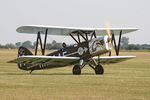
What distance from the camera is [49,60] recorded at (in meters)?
21.6

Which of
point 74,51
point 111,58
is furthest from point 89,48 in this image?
point 111,58

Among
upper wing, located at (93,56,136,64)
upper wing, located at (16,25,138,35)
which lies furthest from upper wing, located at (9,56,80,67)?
upper wing, located at (93,56,136,64)

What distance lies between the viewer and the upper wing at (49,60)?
2078 cm

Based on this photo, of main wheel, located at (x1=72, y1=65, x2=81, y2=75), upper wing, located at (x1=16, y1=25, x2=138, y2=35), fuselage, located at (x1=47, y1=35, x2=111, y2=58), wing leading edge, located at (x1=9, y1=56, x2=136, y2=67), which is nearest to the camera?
wing leading edge, located at (x1=9, y1=56, x2=136, y2=67)

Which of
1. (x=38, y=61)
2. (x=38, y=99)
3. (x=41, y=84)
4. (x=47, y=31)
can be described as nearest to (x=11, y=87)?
(x=41, y=84)

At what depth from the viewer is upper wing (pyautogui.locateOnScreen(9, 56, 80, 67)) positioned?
20781 millimetres

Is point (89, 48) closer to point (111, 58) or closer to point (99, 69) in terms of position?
point (99, 69)

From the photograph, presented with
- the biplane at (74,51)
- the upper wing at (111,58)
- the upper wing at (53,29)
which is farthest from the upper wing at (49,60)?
the upper wing at (111,58)

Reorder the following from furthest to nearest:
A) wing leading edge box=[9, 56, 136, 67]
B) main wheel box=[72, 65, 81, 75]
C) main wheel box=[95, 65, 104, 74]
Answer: main wheel box=[95, 65, 104, 74] < main wheel box=[72, 65, 81, 75] < wing leading edge box=[9, 56, 136, 67]

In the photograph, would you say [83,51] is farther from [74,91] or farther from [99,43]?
[74,91]

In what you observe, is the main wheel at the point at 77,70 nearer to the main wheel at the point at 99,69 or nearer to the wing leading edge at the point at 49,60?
the wing leading edge at the point at 49,60

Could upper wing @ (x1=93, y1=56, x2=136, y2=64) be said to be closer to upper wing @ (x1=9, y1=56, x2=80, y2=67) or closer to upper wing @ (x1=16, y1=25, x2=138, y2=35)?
upper wing @ (x1=16, y1=25, x2=138, y2=35)

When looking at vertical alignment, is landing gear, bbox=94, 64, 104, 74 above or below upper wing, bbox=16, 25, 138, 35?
below

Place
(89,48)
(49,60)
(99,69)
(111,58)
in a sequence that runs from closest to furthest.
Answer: (89,48) < (49,60) < (99,69) < (111,58)
